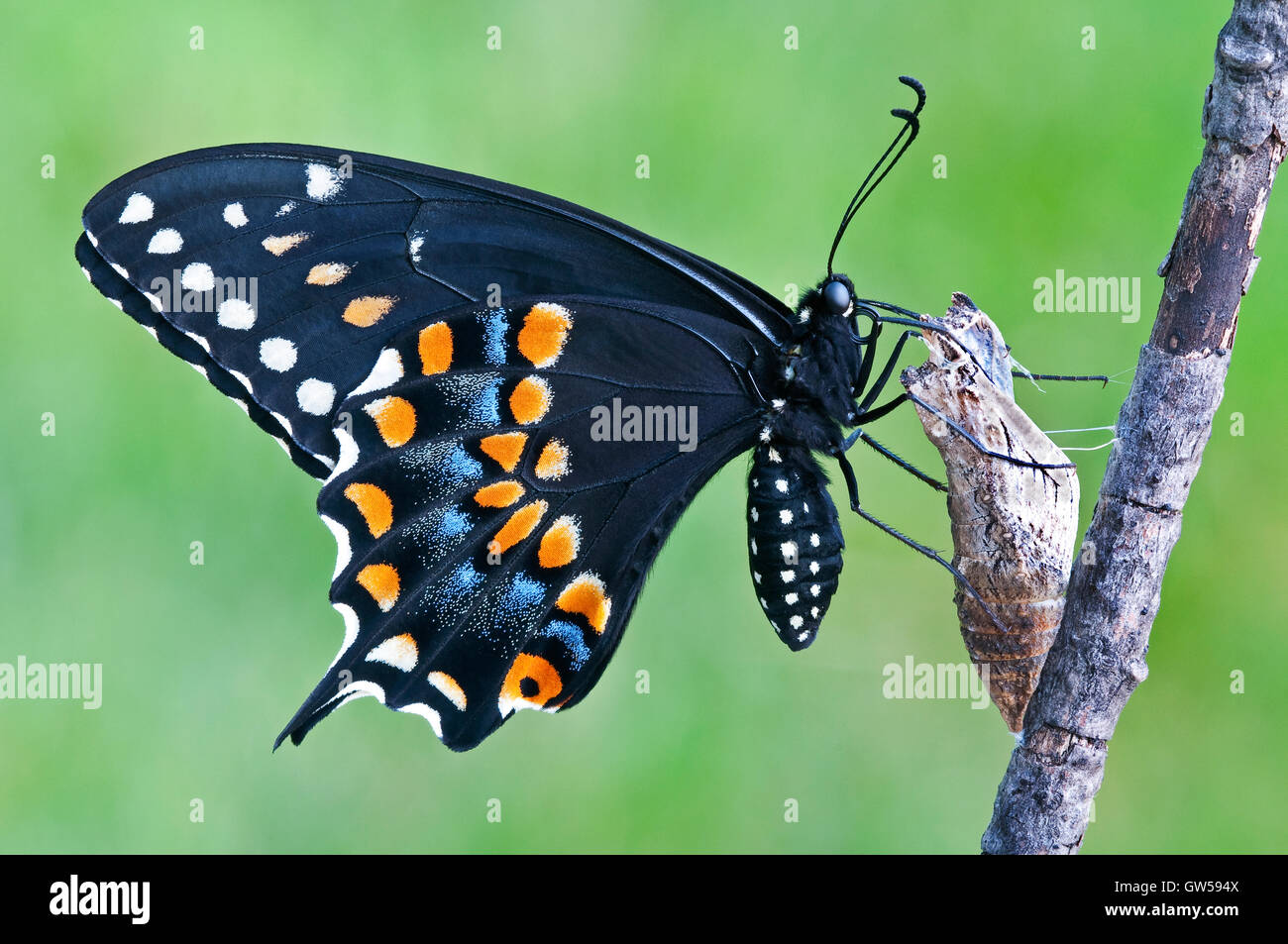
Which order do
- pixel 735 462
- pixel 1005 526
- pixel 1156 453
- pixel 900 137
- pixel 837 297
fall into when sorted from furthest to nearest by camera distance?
pixel 735 462, pixel 837 297, pixel 900 137, pixel 1005 526, pixel 1156 453

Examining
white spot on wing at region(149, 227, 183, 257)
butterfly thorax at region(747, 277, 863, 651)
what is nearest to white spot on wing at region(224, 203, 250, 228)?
white spot on wing at region(149, 227, 183, 257)

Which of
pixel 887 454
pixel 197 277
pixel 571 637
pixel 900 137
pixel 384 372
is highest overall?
pixel 900 137

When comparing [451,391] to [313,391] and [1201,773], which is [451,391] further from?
[1201,773]

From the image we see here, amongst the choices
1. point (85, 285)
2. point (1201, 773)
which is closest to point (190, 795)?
point (85, 285)

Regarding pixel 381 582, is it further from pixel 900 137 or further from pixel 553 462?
pixel 900 137

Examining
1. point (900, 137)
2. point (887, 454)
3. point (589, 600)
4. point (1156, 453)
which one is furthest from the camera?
point (589, 600)

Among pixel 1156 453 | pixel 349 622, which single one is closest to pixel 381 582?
pixel 349 622
